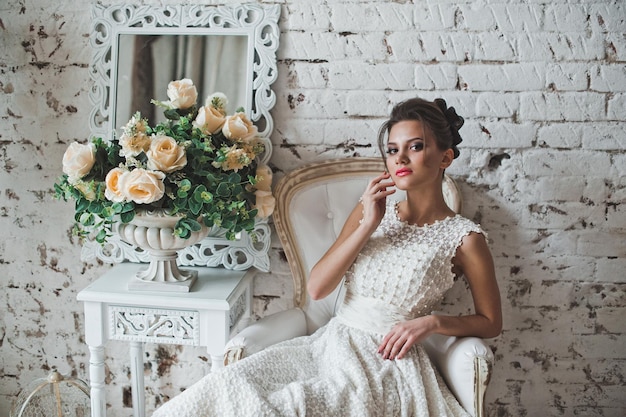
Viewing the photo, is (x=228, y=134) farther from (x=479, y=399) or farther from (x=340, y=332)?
(x=479, y=399)

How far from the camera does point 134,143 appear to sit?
1694 mm

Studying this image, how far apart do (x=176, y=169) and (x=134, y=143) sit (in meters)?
0.14

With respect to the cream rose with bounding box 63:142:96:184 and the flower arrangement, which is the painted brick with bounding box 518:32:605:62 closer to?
the flower arrangement

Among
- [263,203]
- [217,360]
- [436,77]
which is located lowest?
[217,360]

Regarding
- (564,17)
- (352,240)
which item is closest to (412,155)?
(352,240)

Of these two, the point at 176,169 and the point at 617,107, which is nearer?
the point at 176,169

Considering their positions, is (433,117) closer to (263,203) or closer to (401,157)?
(401,157)

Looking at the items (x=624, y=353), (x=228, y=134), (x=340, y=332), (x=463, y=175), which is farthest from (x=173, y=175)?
(x=624, y=353)

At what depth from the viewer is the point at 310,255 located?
2016mm

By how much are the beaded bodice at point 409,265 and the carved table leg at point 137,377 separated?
882 millimetres

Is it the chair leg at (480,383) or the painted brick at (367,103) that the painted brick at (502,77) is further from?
the chair leg at (480,383)

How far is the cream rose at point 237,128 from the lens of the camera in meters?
1.78

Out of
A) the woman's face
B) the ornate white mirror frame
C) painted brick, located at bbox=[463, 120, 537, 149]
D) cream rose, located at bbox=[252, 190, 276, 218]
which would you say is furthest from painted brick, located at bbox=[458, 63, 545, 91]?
cream rose, located at bbox=[252, 190, 276, 218]

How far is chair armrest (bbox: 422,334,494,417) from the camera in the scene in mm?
1569
